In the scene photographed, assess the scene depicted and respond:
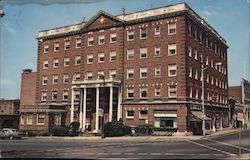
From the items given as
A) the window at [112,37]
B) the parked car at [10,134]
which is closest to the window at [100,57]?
the window at [112,37]

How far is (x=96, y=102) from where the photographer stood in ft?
190

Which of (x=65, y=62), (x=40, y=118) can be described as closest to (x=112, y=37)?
(x=65, y=62)

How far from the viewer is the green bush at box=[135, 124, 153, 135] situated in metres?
51.4

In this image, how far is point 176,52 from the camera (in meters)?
52.6

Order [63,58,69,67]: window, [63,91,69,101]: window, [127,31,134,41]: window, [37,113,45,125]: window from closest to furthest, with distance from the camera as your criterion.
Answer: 1. [127,31,134,41]: window
2. [37,113,45,125]: window
3. [63,91,69,101]: window
4. [63,58,69,67]: window

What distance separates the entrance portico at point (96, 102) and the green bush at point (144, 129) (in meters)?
5.42

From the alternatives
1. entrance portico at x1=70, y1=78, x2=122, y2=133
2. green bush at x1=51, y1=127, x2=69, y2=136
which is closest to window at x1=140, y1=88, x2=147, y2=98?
entrance portico at x1=70, y1=78, x2=122, y2=133

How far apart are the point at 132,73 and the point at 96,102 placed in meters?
7.52

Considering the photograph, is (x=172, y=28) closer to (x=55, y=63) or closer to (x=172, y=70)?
(x=172, y=70)

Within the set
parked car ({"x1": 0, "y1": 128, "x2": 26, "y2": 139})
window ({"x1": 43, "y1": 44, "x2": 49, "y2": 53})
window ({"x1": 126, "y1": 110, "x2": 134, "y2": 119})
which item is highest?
window ({"x1": 43, "y1": 44, "x2": 49, "y2": 53})

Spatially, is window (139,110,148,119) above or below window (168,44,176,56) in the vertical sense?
below

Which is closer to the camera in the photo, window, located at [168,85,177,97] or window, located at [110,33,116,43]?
window, located at [168,85,177,97]

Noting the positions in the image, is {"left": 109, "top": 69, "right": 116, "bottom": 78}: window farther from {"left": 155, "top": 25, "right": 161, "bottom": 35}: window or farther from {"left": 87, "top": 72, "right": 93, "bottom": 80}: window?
{"left": 155, "top": 25, "right": 161, "bottom": 35}: window

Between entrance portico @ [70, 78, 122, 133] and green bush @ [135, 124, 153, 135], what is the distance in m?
5.42
